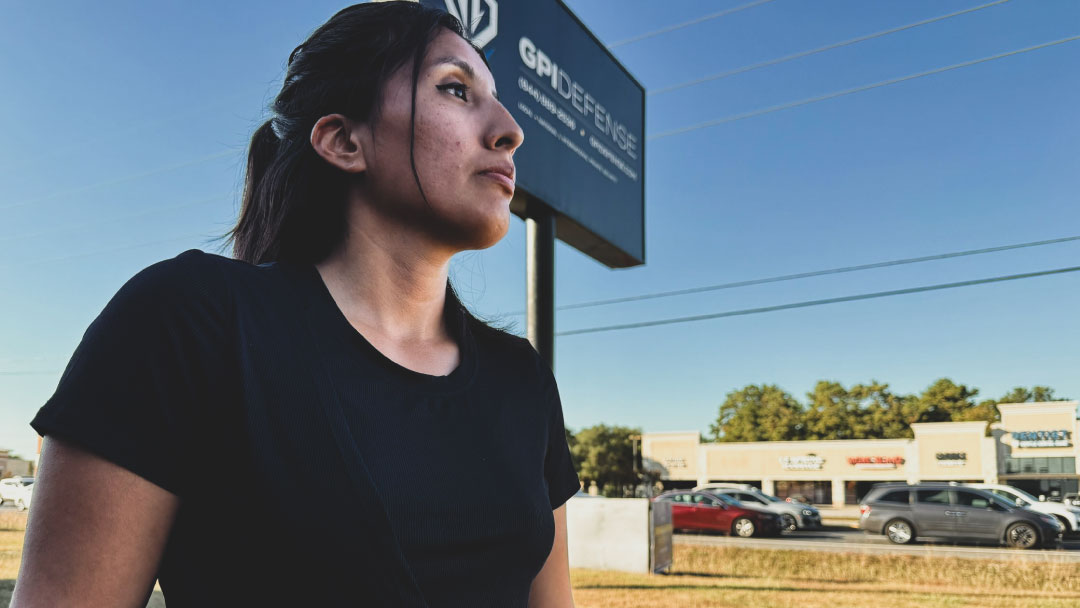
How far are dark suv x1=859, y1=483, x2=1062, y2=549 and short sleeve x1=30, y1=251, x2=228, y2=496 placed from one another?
2022cm

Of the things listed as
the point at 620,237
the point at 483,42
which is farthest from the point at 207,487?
the point at 620,237

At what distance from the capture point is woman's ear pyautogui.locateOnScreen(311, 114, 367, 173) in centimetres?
124

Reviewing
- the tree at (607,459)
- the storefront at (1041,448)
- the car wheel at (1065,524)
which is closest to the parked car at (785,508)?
the car wheel at (1065,524)

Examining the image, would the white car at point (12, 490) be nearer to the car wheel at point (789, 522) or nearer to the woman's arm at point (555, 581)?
the woman's arm at point (555, 581)

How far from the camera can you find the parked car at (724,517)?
21.5 metres

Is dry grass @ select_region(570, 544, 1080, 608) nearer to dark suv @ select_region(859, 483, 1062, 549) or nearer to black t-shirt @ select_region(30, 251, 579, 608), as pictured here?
dark suv @ select_region(859, 483, 1062, 549)

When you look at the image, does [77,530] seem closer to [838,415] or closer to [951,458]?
[951,458]

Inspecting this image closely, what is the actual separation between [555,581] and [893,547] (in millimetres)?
18586

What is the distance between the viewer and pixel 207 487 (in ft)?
2.87

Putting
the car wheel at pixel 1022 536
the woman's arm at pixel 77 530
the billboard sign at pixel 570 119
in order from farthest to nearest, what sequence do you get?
the car wheel at pixel 1022 536 → the billboard sign at pixel 570 119 → the woman's arm at pixel 77 530

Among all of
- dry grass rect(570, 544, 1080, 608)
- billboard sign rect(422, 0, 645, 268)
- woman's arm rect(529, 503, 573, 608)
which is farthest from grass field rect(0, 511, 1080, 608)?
woman's arm rect(529, 503, 573, 608)

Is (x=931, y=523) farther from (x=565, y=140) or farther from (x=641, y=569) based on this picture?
(x=565, y=140)

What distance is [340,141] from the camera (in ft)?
4.13

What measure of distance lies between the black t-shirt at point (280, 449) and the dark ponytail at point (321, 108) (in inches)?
8.7
